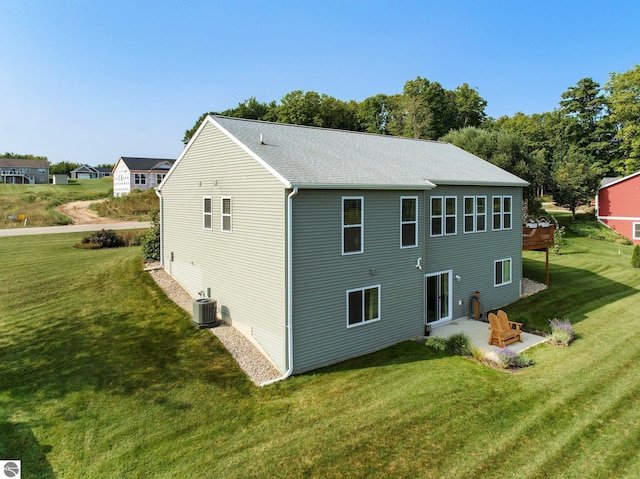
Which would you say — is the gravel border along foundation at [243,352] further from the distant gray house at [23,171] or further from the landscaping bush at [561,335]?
the distant gray house at [23,171]

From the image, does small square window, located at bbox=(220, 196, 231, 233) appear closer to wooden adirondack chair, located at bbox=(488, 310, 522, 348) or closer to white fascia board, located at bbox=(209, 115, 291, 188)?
white fascia board, located at bbox=(209, 115, 291, 188)

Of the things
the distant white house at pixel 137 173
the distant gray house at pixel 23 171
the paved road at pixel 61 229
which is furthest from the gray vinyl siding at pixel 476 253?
the distant gray house at pixel 23 171

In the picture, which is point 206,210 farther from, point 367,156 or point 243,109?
point 243,109

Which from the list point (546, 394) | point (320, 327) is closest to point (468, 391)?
point (546, 394)

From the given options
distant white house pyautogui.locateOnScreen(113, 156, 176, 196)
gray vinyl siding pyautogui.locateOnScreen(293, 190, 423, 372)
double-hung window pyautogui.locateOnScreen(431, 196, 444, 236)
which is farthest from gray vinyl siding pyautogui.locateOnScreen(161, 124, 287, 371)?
distant white house pyautogui.locateOnScreen(113, 156, 176, 196)

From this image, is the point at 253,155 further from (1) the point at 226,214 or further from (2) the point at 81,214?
(2) the point at 81,214
